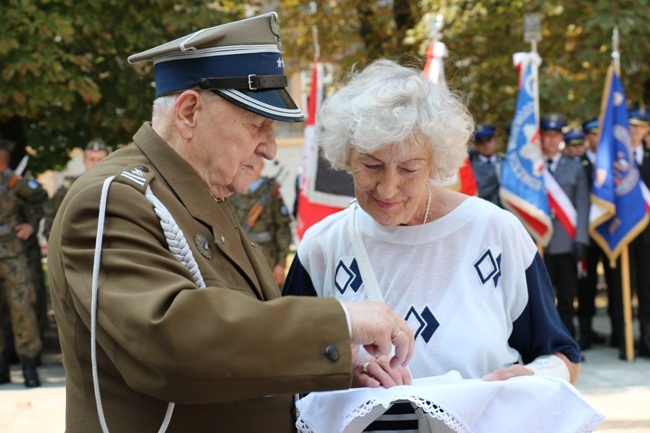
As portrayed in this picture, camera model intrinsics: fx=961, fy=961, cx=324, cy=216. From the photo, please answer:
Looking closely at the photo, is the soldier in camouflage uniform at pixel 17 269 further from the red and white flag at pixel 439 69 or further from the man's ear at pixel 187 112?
the man's ear at pixel 187 112

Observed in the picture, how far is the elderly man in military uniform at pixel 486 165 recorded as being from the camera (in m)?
10.1

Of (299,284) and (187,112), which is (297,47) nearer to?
(299,284)

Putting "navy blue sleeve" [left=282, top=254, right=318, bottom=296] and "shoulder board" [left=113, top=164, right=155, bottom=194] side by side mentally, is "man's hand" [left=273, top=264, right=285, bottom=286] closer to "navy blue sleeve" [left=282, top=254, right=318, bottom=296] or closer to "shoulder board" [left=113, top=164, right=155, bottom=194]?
"navy blue sleeve" [left=282, top=254, right=318, bottom=296]

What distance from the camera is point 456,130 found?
2.85 metres

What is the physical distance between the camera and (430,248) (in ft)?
9.39

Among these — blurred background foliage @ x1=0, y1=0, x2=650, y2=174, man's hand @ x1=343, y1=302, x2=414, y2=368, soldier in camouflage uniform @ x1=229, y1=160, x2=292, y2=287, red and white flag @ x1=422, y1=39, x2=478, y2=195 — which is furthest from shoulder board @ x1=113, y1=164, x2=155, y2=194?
soldier in camouflage uniform @ x1=229, y1=160, x2=292, y2=287

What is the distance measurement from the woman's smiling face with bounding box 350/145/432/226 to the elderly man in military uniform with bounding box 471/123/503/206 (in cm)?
716

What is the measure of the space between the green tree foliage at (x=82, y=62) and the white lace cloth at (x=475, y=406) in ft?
23.7

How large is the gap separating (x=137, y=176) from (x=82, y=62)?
7947mm

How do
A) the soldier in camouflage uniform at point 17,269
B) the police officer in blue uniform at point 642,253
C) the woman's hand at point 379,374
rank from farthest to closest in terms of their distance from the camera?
the police officer in blue uniform at point 642,253, the soldier in camouflage uniform at point 17,269, the woman's hand at point 379,374

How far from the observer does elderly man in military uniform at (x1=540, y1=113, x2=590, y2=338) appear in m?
9.84

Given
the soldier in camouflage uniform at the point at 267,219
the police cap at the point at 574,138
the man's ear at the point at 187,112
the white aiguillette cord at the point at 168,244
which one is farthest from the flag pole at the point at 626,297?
the white aiguillette cord at the point at 168,244

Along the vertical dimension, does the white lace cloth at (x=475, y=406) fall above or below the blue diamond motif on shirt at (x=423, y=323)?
below

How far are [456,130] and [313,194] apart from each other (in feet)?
21.7
